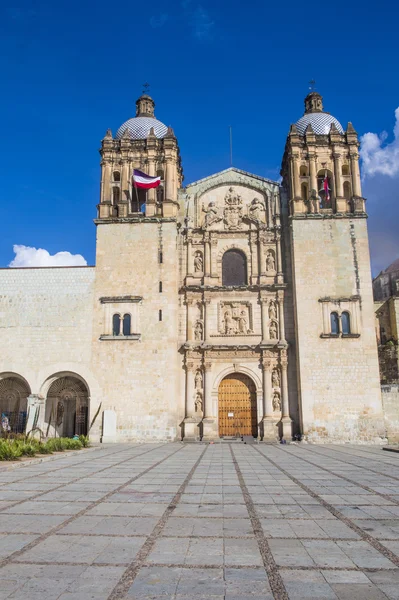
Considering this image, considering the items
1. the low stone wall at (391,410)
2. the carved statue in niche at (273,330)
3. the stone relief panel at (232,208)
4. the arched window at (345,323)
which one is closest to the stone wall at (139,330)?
the stone relief panel at (232,208)

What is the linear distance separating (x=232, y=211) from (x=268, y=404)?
9.88 metres

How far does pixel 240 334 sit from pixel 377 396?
6724 millimetres

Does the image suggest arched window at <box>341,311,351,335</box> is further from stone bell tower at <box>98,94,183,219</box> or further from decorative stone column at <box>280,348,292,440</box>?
stone bell tower at <box>98,94,183,219</box>

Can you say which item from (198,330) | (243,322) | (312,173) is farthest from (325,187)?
(198,330)

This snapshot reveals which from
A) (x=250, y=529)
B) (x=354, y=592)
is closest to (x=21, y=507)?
(x=250, y=529)

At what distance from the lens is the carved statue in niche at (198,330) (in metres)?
23.9

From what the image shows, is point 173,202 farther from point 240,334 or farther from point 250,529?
point 250,529

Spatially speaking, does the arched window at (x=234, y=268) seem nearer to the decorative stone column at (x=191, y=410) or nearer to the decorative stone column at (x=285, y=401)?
the decorative stone column at (x=285, y=401)

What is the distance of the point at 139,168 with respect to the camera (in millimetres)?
25703

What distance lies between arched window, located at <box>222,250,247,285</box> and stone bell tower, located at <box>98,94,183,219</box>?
3576 millimetres

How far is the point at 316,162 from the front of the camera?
83.0 feet

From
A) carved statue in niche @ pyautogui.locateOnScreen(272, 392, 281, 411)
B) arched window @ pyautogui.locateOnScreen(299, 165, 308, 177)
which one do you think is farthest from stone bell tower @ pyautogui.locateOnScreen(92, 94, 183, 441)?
arched window @ pyautogui.locateOnScreen(299, 165, 308, 177)

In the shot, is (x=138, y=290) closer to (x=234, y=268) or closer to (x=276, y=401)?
(x=234, y=268)

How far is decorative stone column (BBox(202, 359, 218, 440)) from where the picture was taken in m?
22.4
